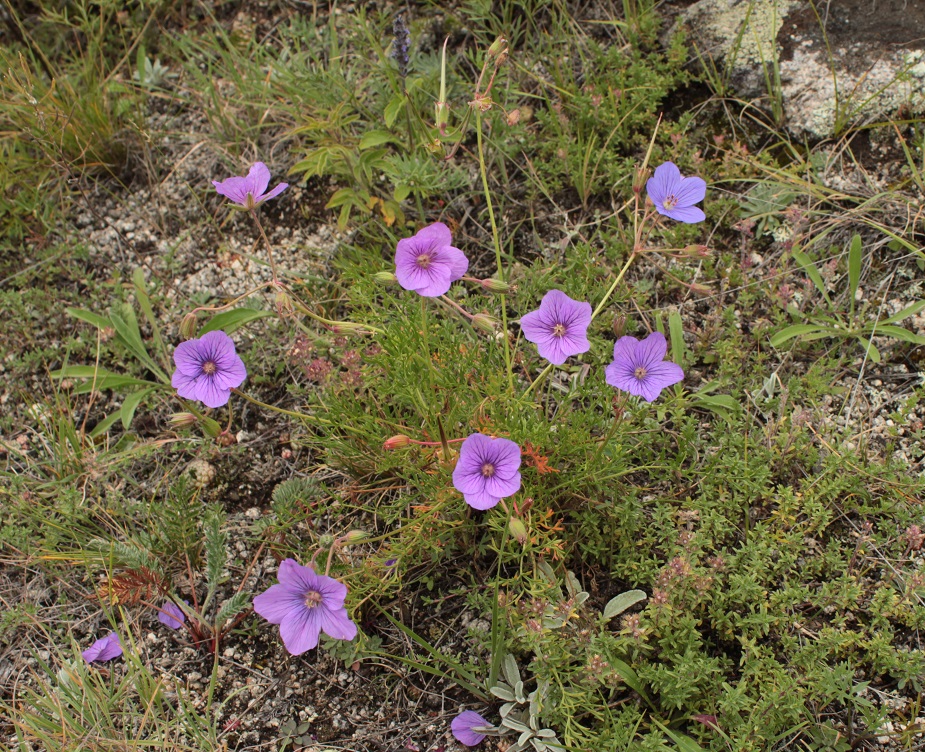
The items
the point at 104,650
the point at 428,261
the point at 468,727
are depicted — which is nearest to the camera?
the point at 428,261

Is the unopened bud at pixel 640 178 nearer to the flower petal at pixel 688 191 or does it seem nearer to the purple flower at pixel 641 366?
the flower petal at pixel 688 191

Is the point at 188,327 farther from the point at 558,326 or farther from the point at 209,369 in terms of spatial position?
the point at 558,326

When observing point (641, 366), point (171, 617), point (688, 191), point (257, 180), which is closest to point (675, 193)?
point (688, 191)

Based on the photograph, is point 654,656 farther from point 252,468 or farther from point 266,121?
point 266,121

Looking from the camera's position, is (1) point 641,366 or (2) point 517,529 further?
(1) point 641,366

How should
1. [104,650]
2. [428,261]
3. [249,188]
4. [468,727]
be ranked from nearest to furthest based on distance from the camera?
[428,261], [468,727], [249,188], [104,650]

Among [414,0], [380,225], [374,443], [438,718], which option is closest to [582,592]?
[438,718]
